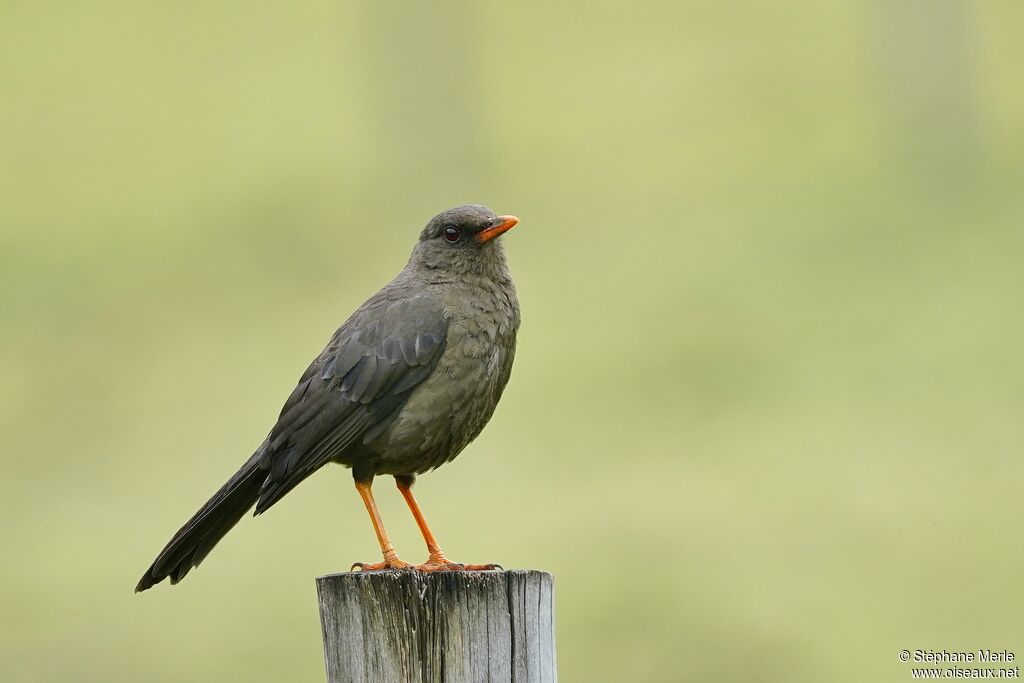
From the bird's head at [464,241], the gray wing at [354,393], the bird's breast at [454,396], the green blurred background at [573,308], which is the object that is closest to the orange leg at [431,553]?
the bird's breast at [454,396]

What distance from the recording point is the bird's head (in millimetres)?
7461

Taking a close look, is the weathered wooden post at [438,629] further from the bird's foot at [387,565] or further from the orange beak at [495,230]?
the orange beak at [495,230]

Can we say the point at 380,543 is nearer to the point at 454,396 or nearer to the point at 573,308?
the point at 454,396

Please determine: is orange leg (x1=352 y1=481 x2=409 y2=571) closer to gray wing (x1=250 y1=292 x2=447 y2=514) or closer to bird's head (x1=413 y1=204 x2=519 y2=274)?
gray wing (x1=250 y1=292 x2=447 y2=514)

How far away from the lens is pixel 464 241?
7.54 m

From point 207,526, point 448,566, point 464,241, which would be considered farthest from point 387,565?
point 464,241

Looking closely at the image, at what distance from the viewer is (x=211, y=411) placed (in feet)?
59.7

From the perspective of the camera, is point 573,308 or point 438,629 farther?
point 573,308

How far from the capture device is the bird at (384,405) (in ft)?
22.0

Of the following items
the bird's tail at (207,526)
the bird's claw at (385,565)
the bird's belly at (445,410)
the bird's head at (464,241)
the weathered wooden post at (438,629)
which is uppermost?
the bird's head at (464,241)

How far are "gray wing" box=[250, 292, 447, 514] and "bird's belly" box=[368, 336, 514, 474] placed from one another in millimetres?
60

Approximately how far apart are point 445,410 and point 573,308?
13530 millimetres

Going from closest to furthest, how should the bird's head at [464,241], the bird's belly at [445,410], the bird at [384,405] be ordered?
1. the bird at [384,405]
2. the bird's belly at [445,410]
3. the bird's head at [464,241]

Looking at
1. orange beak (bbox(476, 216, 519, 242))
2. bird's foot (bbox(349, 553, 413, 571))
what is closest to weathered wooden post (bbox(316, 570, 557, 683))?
bird's foot (bbox(349, 553, 413, 571))
